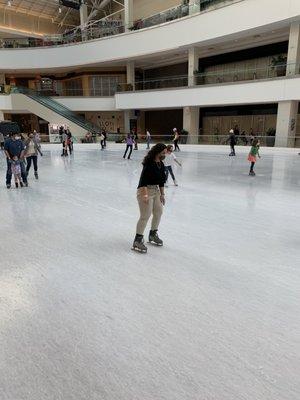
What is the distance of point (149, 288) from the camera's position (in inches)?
139

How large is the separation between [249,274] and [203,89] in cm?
2261

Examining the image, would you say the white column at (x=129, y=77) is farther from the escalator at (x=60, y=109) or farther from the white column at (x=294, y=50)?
the white column at (x=294, y=50)

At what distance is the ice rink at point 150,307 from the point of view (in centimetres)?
224

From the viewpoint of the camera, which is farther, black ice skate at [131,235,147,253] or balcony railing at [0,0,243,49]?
balcony railing at [0,0,243,49]

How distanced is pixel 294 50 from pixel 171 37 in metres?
9.66

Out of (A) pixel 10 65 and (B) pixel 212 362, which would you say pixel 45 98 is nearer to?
(A) pixel 10 65

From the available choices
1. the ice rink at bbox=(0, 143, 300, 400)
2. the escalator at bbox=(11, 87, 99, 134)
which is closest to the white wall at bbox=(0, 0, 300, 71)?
the escalator at bbox=(11, 87, 99, 134)

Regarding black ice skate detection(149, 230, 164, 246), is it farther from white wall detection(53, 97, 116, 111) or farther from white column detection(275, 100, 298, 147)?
white wall detection(53, 97, 116, 111)

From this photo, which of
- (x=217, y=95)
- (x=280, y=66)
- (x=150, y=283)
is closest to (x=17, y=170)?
(x=150, y=283)

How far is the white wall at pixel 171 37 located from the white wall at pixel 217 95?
10.9ft

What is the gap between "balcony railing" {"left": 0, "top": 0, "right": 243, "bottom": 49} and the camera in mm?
23244

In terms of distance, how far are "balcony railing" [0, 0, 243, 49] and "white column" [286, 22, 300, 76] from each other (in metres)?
5.14

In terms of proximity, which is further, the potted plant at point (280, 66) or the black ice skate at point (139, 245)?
the potted plant at point (280, 66)

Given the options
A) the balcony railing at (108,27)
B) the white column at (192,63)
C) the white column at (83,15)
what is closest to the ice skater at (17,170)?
the white column at (192,63)
